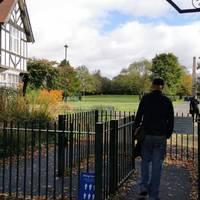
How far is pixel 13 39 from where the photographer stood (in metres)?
39.6

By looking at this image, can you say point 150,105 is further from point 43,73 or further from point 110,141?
point 43,73

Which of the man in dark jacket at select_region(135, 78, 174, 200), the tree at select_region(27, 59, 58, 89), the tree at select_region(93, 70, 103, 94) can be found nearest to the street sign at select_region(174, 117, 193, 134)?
the man in dark jacket at select_region(135, 78, 174, 200)

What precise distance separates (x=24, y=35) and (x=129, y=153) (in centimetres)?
3557

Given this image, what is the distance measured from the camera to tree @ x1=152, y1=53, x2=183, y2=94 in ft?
357

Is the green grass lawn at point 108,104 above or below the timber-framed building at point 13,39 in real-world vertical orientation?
below

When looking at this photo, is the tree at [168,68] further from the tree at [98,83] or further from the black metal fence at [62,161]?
the black metal fence at [62,161]

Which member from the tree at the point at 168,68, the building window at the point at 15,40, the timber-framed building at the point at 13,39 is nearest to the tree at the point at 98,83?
the tree at the point at 168,68

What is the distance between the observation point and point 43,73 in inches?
2199

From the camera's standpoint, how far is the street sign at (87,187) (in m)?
6.55

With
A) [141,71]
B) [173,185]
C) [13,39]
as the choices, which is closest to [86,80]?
[141,71]

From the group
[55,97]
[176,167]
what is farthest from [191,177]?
[55,97]

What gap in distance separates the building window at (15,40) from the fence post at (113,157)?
106ft

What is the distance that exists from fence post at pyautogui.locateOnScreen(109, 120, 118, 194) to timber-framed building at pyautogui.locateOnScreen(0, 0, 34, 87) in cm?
2790

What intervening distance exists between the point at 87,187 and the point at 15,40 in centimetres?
3499
